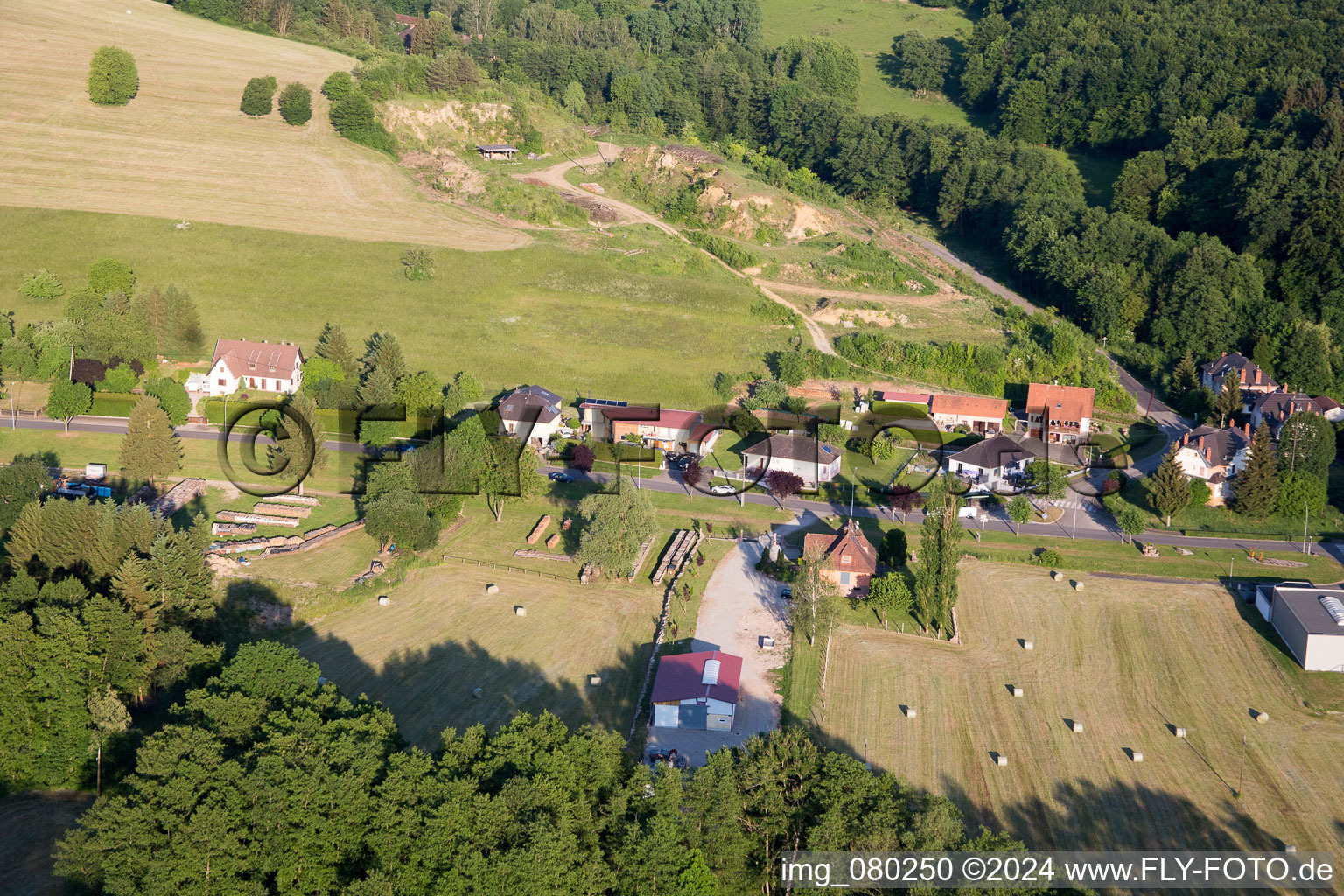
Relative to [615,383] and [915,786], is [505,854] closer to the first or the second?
[915,786]

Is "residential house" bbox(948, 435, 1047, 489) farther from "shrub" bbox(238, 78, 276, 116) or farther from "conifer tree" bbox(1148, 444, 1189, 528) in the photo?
"shrub" bbox(238, 78, 276, 116)

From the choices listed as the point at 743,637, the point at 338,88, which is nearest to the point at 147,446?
the point at 743,637

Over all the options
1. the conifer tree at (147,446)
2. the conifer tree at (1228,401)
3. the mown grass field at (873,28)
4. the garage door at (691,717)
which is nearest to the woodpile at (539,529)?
the garage door at (691,717)

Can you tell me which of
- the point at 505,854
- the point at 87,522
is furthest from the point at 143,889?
the point at 87,522

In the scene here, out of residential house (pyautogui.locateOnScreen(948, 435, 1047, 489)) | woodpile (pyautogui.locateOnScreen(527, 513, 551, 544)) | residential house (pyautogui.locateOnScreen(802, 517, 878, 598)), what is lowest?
woodpile (pyautogui.locateOnScreen(527, 513, 551, 544))

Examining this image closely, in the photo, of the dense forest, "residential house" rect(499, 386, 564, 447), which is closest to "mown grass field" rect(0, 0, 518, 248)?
the dense forest

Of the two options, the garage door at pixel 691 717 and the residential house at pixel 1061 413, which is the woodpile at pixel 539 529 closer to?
the garage door at pixel 691 717
